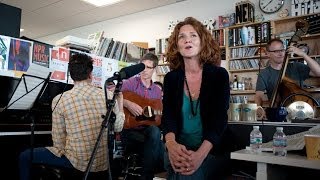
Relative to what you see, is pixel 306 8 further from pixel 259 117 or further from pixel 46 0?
pixel 46 0

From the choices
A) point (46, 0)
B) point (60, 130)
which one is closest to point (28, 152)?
point (60, 130)

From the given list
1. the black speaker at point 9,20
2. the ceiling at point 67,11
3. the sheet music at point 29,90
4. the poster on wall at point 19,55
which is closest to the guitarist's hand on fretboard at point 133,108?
the sheet music at point 29,90

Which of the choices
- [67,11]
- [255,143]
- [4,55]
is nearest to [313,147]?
[255,143]

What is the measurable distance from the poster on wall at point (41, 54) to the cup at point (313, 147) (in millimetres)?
2496

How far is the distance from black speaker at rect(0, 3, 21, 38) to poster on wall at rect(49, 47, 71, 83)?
6.78 feet

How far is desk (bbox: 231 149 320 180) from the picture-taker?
2.49 ft

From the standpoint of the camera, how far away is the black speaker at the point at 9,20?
439 centimetres

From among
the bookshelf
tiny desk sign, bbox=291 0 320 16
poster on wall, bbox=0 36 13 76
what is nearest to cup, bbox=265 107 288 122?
poster on wall, bbox=0 36 13 76

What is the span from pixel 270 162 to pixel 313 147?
0.12 metres

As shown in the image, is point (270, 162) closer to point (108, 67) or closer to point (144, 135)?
point (144, 135)

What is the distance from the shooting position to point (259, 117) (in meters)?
1.63

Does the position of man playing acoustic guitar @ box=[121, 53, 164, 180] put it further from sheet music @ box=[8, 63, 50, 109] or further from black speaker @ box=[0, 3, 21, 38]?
black speaker @ box=[0, 3, 21, 38]

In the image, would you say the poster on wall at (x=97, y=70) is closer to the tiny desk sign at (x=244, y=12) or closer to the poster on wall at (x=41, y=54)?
the poster on wall at (x=41, y=54)

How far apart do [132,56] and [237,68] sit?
1571 mm
